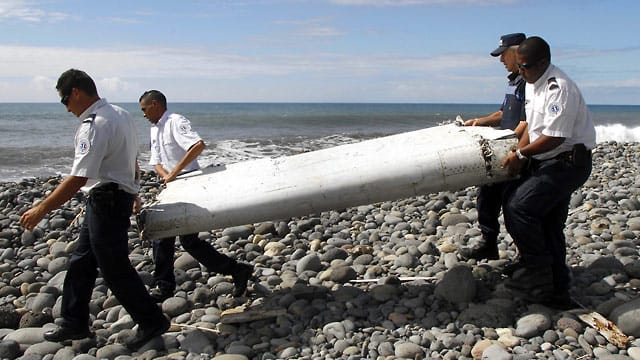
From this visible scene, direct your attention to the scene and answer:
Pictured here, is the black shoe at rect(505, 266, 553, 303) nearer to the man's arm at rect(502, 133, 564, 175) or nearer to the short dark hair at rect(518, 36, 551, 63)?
the man's arm at rect(502, 133, 564, 175)

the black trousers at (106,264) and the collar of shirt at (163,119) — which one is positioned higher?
the collar of shirt at (163,119)

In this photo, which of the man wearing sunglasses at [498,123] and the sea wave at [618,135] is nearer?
the man wearing sunglasses at [498,123]

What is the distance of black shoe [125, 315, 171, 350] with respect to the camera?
4.48 m

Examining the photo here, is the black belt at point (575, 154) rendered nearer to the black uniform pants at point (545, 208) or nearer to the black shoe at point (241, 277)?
the black uniform pants at point (545, 208)

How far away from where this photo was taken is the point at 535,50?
409 cm

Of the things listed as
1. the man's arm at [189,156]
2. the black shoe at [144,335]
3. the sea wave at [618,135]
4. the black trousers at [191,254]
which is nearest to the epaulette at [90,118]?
the man's arm at [189,156]

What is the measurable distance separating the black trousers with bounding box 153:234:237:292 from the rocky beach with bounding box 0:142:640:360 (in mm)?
232

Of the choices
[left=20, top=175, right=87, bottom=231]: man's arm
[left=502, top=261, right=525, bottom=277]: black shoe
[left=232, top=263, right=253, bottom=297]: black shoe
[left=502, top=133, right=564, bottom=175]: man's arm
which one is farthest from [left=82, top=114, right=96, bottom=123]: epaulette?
[left=502, top=261, right=525, bottom=277]: black shoe

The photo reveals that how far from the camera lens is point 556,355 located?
12.7 ft

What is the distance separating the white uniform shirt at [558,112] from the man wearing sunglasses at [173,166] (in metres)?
2.66

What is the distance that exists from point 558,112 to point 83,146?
3.14 meters

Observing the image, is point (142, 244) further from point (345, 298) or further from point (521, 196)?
point (521, 196)

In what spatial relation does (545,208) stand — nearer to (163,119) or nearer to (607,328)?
(607,328)

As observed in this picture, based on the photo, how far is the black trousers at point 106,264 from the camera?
419cm
